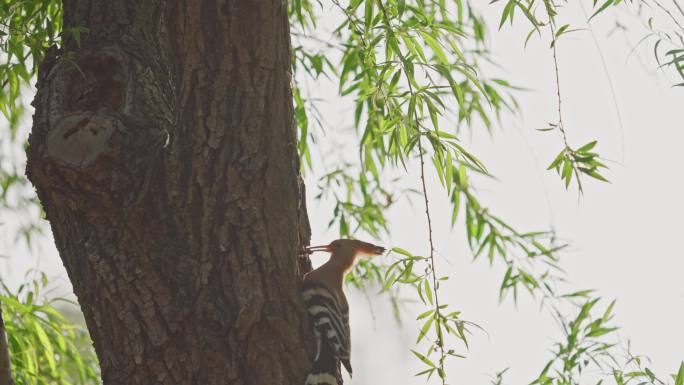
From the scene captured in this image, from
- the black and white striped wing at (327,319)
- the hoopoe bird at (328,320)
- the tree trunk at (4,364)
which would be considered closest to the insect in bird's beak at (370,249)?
the hoopoe bird at (328,320)

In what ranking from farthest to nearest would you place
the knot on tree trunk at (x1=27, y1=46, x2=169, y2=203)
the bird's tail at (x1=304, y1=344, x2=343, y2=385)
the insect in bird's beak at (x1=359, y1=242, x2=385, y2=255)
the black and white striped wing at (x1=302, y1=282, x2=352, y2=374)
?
the insect in bird's beak at (x1=359, y1=242, x2=385, y2=255) < the black and white striped wing at (x1=302, y1=282, x2=352, y2=374) < the bird's tail at (x1=304, y1=344, x2=343, y2=385) < the knot on tree trunk at (x1=27, y1=46, x2=169, y2=203)

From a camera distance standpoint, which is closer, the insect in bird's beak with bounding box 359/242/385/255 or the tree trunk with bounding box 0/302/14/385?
the tree trunk with bounding box 0/302/14/385

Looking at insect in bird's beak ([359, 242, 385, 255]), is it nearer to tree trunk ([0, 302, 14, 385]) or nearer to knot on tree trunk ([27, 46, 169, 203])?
knot on tree trunk ([27, 46, 169, 203])

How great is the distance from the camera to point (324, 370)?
2.23 m

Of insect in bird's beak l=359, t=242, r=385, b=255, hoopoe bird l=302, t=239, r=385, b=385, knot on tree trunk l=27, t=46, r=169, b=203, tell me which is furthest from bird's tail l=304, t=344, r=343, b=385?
insect in bird's beak l=359, t=242, r=385, b=255

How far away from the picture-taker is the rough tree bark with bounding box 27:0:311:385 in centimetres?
206

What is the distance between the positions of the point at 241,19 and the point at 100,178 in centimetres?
48

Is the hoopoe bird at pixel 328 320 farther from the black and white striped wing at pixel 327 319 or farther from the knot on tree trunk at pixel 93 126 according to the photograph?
the knot on tree trunk at pixel 93 126

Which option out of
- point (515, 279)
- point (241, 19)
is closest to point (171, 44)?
point (241, 19)

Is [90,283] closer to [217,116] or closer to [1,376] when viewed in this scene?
[1,376]

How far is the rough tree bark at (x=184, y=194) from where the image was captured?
206 centimetres

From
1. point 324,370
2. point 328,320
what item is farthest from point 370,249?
point 324,370

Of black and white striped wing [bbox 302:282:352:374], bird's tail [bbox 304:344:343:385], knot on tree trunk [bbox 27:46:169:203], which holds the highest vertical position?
knot on tree trunk [bbox 27:46:169:203]

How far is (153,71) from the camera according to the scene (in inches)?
92.4
